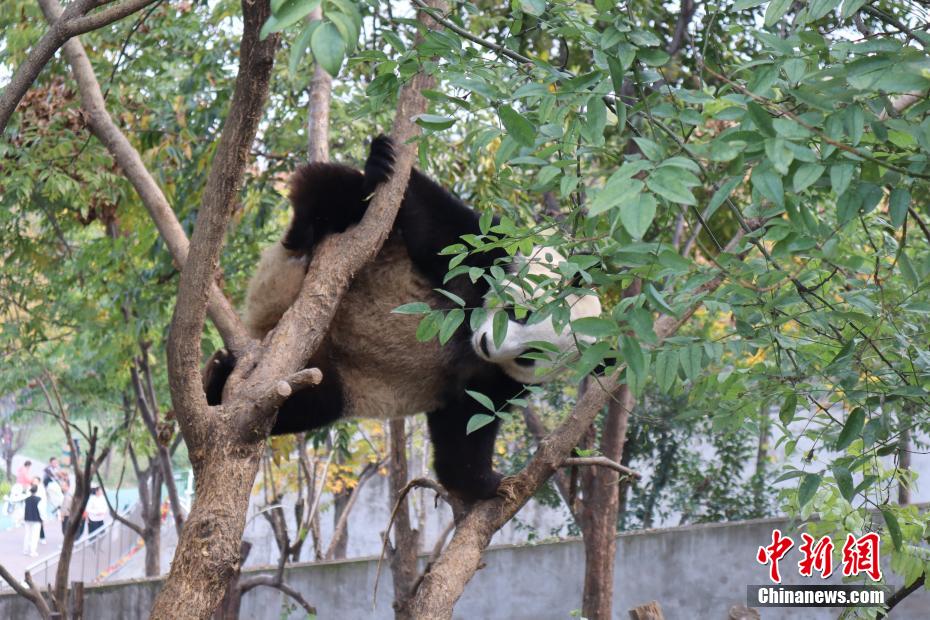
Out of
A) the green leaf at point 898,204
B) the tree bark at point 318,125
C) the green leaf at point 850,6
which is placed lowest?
the green leaf at point 898,204

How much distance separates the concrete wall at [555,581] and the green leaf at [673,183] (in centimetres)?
642

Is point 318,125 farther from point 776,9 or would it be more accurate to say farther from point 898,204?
point 898,204

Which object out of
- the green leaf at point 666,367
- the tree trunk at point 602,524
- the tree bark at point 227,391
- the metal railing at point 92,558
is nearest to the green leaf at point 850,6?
the green leaf at point 666,367

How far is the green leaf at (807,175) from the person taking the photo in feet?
4.47

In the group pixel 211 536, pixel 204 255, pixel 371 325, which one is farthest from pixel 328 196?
pixel 211 536

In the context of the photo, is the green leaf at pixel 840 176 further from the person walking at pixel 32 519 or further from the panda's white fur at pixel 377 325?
the person walking at pixel 32 519

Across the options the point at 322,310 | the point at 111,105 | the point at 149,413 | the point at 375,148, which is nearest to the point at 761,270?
the point at 322,310

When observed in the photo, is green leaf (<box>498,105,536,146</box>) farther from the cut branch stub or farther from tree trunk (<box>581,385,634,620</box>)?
tree trunk (<box>581,385,634,620</box>)

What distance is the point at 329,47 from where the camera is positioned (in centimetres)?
104

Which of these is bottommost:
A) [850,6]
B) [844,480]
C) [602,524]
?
[844,480]

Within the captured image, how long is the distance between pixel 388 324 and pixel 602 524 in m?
2.45

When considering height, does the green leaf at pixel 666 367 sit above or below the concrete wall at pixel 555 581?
above

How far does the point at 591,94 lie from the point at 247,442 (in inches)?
47.2

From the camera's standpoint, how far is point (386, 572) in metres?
7.62
